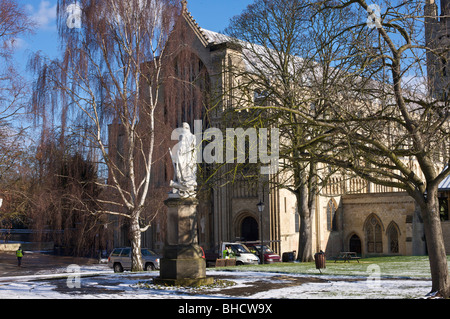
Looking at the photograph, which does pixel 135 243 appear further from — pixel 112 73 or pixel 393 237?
pixel 393 237

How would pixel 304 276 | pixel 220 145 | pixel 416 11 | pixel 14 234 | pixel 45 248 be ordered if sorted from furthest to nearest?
pixel 14 234
pixel 45 248
pixel 304 276
pixel 220 145
pixel 416 11

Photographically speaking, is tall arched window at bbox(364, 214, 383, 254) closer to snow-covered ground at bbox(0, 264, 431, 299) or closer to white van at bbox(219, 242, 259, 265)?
white van at bbox(219, 242, 259, 265)

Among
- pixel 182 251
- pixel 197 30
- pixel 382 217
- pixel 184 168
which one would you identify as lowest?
pixel 182 251

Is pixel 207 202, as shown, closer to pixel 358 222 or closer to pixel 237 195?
pixel 237 195

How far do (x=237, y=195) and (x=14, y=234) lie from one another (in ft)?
112

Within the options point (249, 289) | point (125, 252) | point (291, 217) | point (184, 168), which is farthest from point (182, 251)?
point (291, 217)

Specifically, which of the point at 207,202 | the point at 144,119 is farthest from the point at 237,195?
the point at 144,119

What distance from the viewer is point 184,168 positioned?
1562cm

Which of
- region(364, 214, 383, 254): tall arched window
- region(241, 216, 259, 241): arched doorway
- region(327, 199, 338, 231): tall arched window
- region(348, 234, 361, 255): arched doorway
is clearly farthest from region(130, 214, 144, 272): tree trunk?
region(348, 234, 361, 255): arched doorway

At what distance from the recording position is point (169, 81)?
79.3 ft

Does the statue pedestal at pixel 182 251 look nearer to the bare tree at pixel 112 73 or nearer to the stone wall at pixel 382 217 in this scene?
the bare tree at pixel 112 73

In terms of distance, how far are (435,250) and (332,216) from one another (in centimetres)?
3319

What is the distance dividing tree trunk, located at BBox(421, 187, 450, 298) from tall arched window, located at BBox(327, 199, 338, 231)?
32758 millimetres

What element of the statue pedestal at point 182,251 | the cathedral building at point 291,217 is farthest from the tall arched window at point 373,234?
the statue pedestal at point 182,251
